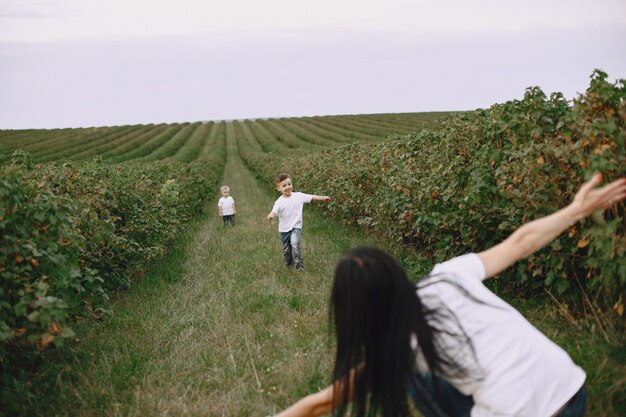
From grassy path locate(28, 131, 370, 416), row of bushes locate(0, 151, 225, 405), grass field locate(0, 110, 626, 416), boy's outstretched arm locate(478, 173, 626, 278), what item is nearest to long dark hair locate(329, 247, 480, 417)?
boy's outstretched arm locate(478, 173, 626, 278)

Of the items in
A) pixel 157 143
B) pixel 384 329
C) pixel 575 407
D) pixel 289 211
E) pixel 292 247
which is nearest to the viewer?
pixel 384 329

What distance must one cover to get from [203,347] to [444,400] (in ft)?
8.76

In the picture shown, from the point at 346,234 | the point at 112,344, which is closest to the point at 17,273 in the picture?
the point at 112,344

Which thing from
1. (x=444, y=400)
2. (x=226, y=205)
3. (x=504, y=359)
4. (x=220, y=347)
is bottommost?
(x=220, y=347)

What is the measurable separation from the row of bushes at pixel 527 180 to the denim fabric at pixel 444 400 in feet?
4.73

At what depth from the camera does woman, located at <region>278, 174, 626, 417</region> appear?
75.9 inches

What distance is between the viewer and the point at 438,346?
2.01 meters

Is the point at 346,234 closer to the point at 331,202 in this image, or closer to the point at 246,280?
the point at 331,202

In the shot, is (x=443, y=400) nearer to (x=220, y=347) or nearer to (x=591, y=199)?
(x=591, y=199)

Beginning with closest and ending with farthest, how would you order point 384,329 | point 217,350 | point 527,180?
point 384,329, point 527,180, point 217,350

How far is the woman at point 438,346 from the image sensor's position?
1.93 m

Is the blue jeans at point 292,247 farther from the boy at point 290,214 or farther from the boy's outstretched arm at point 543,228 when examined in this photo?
the boy's outstretched arm at point 543,228

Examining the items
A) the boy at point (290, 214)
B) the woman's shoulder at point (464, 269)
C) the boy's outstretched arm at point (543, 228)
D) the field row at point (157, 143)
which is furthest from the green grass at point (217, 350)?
the field row at point (157, 143)

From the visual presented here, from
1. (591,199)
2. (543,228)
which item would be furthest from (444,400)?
(591,199)
